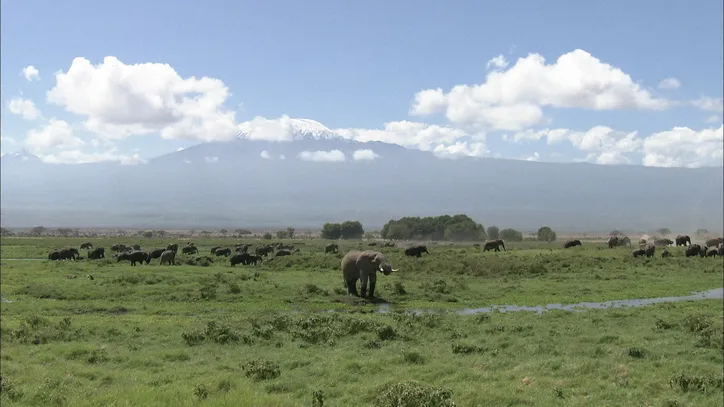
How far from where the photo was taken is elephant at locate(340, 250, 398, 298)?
28797 mm

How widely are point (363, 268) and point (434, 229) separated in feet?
93.9

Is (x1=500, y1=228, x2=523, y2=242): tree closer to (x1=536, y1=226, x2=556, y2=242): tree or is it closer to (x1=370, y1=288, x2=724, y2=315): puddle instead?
(x1=536, y1=226, x2=556, y2=242): tree

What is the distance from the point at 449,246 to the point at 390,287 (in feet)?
111

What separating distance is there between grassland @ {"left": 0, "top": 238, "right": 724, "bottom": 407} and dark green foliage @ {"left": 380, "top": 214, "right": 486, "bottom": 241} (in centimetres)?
1740

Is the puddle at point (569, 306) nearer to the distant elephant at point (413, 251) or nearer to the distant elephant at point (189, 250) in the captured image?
the distant elephant at point (413, 251)

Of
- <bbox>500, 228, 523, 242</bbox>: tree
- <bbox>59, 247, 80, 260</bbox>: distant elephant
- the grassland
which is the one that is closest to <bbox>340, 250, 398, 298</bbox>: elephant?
the grassland

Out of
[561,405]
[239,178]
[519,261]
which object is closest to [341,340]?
[561,405]

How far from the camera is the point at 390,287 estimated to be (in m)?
32.8

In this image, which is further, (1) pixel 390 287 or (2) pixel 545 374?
(1) pixel 390 287

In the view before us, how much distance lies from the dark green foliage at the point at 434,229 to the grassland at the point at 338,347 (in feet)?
57.1

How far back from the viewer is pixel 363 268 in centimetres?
2908

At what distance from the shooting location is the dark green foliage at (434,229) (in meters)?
51.3

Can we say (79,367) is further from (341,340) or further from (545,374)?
(545,374)

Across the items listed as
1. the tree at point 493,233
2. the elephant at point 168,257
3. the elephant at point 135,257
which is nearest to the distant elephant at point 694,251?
the tree at point 493,233
